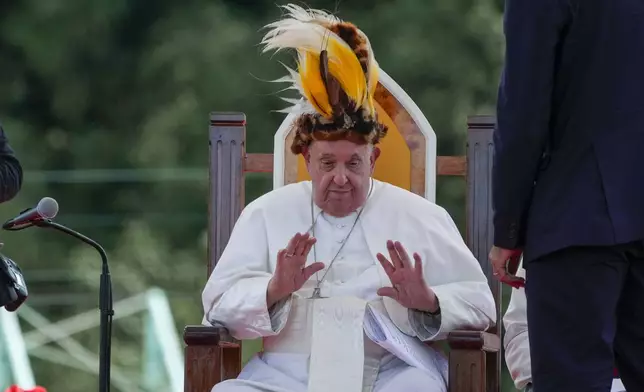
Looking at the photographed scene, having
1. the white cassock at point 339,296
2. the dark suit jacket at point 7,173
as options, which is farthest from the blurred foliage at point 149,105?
the dark suit jacket at point 7,173

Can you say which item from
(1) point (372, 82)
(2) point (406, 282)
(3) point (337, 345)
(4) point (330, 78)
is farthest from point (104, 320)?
(1) point (372, 82)

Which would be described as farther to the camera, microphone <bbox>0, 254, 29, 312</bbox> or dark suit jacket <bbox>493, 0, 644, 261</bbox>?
microphone <bbox>0, 254, 29, 312</bbox>

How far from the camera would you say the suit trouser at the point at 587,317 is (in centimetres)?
214

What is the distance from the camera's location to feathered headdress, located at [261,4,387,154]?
3.46m

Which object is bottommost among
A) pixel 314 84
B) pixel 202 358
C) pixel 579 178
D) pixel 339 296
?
pixel 202 358

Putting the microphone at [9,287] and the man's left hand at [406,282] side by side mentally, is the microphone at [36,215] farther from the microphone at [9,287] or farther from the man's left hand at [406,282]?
the man's left hand at [406,282]

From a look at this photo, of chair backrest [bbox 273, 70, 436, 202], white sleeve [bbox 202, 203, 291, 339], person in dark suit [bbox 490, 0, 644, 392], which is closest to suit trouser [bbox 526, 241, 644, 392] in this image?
person in dark suit [bbox 490, 0, 644, 392]

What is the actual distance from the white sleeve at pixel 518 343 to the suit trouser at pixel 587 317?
972 millimetres

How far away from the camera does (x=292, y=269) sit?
319 cm

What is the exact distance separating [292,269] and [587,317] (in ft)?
3.91

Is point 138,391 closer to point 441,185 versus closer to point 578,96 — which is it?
point 441,185

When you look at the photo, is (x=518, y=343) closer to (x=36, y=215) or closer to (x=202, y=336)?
(x=202, y=336)

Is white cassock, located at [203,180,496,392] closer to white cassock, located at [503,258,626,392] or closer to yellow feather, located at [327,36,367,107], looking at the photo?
white cassock, located at [503,258,626,392]

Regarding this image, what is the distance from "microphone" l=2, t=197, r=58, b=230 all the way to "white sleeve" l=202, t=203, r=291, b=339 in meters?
0.55
